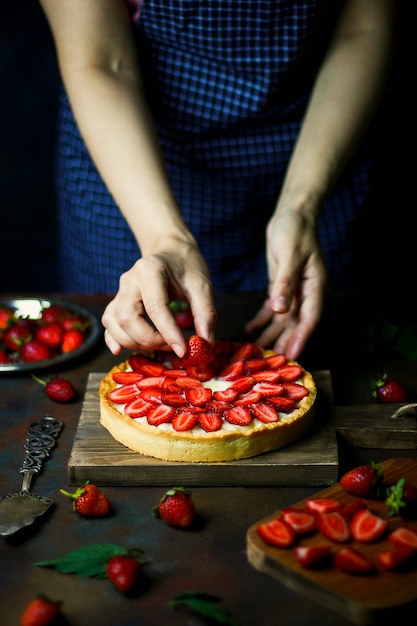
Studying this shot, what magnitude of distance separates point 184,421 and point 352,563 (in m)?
0.59

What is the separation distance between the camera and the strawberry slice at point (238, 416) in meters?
1.92

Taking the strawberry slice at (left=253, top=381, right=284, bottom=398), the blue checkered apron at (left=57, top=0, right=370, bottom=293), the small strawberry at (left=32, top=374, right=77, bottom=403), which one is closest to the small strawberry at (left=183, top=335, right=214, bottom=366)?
the strawberry slice at (left=253, top=381, right=284, bottom=398)

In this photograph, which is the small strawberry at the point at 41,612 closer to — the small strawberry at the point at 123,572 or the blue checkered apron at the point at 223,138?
the small strawberry at the point at 123,572

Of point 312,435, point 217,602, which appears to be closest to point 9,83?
point 312,435

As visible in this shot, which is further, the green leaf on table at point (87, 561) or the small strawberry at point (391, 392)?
the small strawberry at point (391, 392)

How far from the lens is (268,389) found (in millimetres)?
2076

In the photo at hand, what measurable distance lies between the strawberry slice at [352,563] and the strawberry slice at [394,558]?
25mm

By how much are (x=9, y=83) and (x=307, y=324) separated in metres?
3.46

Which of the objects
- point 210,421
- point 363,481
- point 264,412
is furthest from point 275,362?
point 363,481

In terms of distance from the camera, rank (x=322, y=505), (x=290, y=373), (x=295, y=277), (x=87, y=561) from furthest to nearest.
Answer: (x=295, y=277) → (x=290, y=373) → (x=322, y=505) → (x=87, y=561)

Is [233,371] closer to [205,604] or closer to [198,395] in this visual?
[198,395]

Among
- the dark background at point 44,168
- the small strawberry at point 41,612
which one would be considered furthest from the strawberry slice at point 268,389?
the dark background at point 44,168

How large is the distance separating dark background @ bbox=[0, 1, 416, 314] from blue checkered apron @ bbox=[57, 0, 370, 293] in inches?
16.6

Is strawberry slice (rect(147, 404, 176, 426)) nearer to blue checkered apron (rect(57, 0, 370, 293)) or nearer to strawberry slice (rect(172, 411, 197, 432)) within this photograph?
strawberry slice (rect(172, 411, 197, 432))
